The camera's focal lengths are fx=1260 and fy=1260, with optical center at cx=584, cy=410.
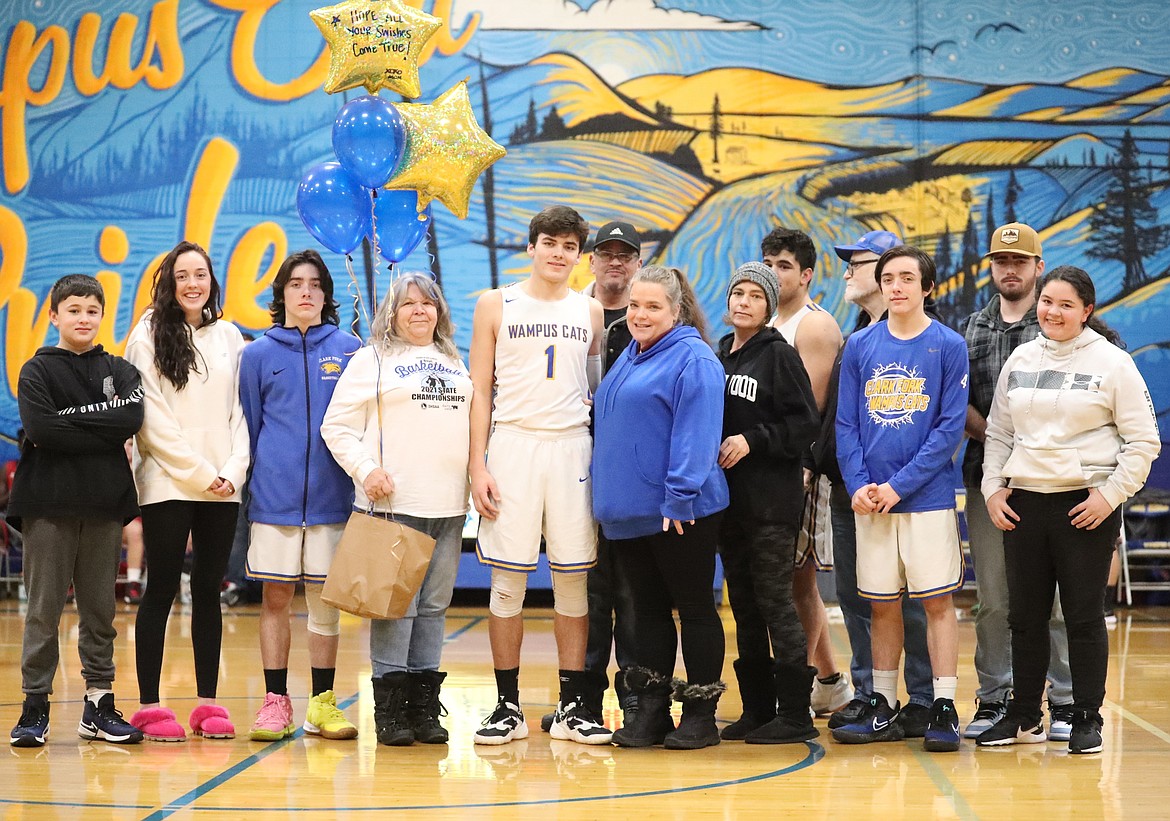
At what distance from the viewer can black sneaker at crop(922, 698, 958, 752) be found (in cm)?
409


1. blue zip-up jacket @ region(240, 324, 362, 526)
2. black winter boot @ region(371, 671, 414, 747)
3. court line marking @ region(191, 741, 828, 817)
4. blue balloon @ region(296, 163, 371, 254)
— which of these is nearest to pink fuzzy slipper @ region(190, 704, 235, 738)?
black winter boot @ region(371, 671, 414, 747)

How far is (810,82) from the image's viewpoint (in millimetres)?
10383

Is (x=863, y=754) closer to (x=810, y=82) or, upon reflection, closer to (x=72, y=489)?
(x=72, y=489)

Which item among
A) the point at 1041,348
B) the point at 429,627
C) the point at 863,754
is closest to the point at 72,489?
the point at 429,627

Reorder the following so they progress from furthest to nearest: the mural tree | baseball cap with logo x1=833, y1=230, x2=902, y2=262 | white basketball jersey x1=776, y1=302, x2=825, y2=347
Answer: the mural tree, baseball cap with logo x1=833, y1=230, x2=902, y2=262, white basketball jersey x1=776, y1=302, x2=825, y2=347

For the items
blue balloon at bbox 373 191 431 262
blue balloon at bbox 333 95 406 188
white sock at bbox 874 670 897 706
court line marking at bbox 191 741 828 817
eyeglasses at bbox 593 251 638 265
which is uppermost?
blue balloon at bbox 333 95 406 188

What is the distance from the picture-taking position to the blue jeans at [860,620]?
4.51 metres

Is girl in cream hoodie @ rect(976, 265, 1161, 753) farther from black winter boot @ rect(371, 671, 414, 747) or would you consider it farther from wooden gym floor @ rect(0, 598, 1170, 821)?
black winter boot @ rect(371, 671, 414, 747)

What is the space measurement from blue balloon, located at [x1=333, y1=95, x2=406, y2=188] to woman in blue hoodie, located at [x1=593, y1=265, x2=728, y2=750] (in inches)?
42.5

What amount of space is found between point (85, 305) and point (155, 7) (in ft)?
24.3

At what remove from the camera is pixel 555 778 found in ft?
12.1

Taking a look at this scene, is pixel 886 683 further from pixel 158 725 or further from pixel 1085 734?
pixel 158 725

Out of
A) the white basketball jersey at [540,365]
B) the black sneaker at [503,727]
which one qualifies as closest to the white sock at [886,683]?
the black sneaker at [503,727]

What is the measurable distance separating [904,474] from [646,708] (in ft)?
3.78
